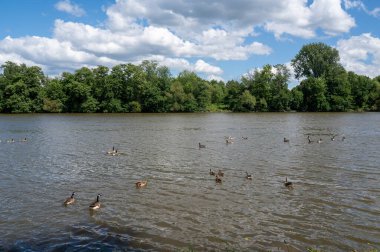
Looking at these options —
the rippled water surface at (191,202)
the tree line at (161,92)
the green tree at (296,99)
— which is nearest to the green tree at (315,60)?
the tree line at (161,92)

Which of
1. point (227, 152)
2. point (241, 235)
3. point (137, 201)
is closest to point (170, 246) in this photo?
point (241, 235)

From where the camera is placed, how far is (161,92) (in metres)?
124

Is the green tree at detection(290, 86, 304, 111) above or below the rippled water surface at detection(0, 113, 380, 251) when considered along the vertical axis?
above

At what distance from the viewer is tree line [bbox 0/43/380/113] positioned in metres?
119

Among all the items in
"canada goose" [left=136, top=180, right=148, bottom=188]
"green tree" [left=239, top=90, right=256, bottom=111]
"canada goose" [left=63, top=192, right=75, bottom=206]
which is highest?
"green tree" [left=239, top=90, right=256, bottom=111]

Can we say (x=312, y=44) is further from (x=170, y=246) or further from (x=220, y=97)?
(x=170, y=246)

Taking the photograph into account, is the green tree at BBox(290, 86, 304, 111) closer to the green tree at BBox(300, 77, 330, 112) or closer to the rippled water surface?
the green tree at BBox(300, 77, 330, 112)

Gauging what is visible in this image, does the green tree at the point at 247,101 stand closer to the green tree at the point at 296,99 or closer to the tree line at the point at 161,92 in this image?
the tree line at the point at 161,92

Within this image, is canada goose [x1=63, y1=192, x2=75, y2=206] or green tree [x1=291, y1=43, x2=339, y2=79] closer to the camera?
canada goose [x1=63, y1=192, x2=75, y2=206]

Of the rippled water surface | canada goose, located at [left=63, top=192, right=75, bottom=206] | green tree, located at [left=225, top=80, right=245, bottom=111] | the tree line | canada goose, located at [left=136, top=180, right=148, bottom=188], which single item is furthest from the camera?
green tree, located at [left=225, top=80, right=245, bottom=111]

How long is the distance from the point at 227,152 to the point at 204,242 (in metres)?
20.6

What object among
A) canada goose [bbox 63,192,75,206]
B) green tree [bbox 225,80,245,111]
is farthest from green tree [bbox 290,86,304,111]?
canada goose [bbox 63,192,75,206]

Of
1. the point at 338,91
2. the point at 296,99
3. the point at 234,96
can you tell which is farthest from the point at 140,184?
the point at 338,91

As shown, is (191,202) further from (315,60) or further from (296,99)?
(315,60)
